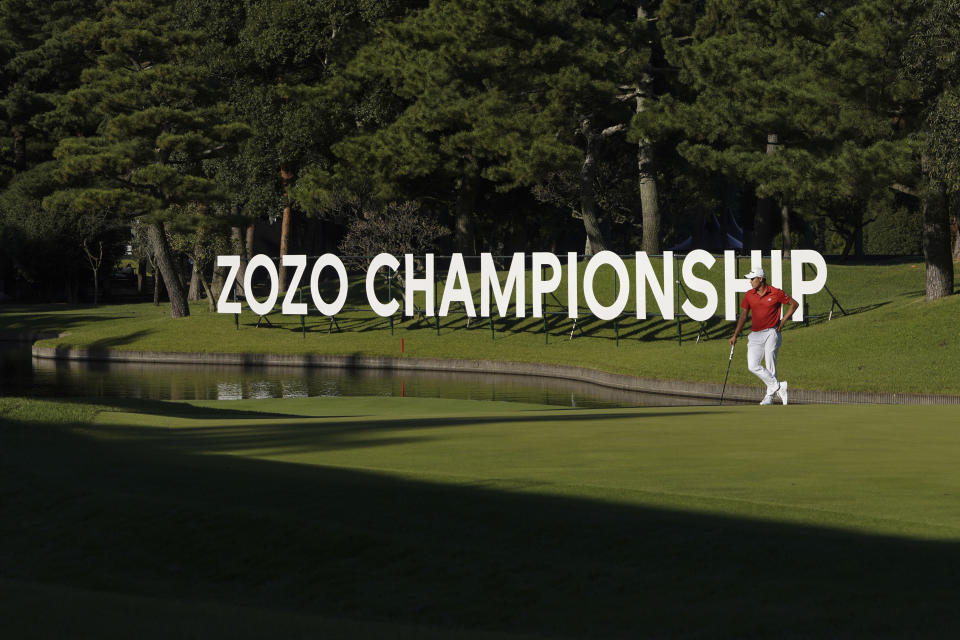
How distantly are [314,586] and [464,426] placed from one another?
28.0ft

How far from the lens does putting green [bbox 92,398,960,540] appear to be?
26.6 feet

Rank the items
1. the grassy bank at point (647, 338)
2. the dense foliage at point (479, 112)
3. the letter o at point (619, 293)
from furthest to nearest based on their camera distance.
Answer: the letter o at point (619, 293) < the dense foliage at point (479, 112) < the grassy bank at point (647, 338)

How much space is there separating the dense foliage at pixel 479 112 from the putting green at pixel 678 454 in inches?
734

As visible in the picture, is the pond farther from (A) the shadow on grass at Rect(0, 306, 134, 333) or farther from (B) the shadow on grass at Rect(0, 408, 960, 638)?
(B) the shadow on grass at Rect(0, 408, 960, 638)

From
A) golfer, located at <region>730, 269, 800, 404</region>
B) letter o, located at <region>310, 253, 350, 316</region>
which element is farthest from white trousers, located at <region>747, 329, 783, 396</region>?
letter o, located at <region>310, 253, 350, 316</region>

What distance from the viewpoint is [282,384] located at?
35188mm

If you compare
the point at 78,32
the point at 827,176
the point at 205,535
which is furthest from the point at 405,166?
the point at 205,535

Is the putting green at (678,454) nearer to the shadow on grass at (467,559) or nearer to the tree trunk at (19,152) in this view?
the shadow on grass at (467,559)

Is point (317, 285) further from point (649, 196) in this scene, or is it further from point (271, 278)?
point (649, 196)

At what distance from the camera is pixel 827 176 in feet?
121

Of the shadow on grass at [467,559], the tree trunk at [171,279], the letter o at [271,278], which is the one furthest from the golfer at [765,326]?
the tree trunk at [171,279]

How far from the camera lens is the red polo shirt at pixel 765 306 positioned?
20.7 m

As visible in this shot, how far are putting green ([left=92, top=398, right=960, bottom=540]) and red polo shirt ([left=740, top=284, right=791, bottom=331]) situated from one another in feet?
10.9

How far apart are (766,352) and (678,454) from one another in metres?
10.6
